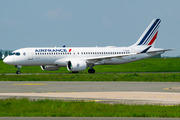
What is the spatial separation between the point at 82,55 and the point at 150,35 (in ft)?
46.1

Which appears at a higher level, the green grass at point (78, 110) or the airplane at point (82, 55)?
the airplane at point (82, 55)

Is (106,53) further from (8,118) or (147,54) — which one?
(8,118)

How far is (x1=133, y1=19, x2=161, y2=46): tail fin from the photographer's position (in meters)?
59.2

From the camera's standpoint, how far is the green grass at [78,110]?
14.3 m

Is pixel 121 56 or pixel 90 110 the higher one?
pixel 121 56

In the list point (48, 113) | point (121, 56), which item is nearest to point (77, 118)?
point (48, 113)

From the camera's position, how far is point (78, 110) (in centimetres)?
1572

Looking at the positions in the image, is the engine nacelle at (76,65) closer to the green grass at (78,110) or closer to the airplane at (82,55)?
the airplane at (82,55)

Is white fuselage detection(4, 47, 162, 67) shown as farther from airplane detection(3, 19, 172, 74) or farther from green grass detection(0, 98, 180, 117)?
green grass detection(0, 98, 180, 117)

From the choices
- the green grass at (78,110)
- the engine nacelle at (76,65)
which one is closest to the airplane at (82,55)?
the engine nacelle at (76,65)

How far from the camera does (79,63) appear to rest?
49.0 meters

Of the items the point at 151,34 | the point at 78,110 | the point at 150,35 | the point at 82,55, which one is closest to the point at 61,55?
the point at 82,55

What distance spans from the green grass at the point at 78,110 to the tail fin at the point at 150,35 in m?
42.9

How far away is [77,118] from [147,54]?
149 ft
